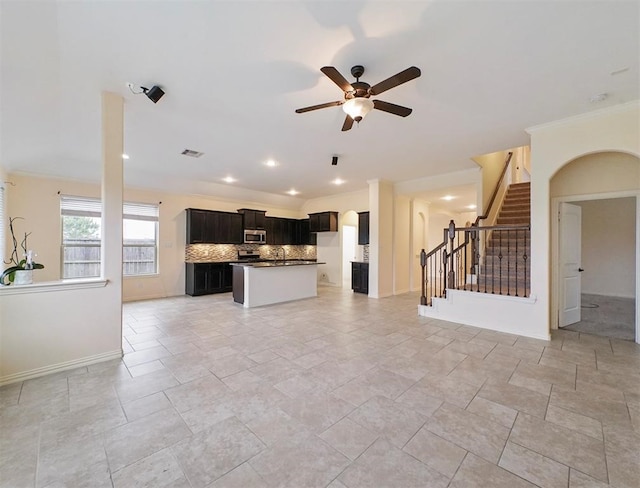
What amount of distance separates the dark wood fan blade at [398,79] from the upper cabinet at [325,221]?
6.43 metres

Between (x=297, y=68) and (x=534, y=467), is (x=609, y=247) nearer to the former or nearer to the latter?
(x=534, y=467)

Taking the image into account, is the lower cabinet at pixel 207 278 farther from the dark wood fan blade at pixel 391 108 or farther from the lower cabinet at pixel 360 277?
the dark wood fan blade at pixel 391 108

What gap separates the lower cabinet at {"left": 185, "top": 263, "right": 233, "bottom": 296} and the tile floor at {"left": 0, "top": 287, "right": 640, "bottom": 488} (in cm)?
348

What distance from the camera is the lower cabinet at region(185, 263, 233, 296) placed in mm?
7121

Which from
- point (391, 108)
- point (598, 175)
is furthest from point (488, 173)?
point (391, 108)

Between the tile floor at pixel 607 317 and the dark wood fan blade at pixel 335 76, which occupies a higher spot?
the dark wood fan blade at pixel 335 76

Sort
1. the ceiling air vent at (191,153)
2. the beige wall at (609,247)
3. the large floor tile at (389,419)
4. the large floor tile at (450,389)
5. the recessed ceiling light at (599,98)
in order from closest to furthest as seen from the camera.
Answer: the large floor tile at (389,419) → the large floor tile at (450,389) → the recessed ceiling light at (599,98) → the ceiling air vent at (191,153) → the beige wall at (609,247)

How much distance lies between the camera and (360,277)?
25.6 ft

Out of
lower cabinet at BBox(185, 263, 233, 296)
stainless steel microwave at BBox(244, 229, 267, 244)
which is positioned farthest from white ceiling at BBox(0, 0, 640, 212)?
stainless steel microwave at BBox(244, 229, 267, 244)

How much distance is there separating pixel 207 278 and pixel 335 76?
6455mm

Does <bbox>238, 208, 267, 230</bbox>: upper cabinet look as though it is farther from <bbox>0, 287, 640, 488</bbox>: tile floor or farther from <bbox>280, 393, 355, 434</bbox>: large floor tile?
<bbox>280, 393, 355, 434</bbox>: large floor tile

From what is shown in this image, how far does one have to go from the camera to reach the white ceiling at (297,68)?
2.00 metres

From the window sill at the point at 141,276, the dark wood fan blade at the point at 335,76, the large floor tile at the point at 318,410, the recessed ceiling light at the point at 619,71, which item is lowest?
the large floor tile at the point at 318,410

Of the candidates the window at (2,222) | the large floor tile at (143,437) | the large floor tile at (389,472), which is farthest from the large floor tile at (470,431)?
the window at (2,222)
